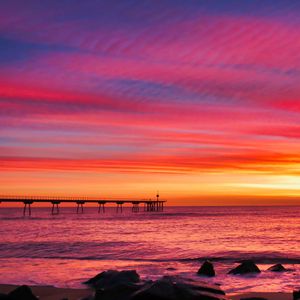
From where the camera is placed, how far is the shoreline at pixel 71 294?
53.1 ft

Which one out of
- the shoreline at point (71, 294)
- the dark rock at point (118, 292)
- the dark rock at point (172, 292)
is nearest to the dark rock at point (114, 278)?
the shoreline at point (71, 294)

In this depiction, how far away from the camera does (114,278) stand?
17.4 metres

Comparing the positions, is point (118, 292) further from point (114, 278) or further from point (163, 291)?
point (114, 278)

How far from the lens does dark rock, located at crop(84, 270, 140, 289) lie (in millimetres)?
16797

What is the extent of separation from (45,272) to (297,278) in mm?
12676

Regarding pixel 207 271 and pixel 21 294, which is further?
pixel 207 271

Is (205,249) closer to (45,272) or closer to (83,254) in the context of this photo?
(83,254)

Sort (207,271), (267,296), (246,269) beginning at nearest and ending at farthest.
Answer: (267,296), (207,271), (246,269)

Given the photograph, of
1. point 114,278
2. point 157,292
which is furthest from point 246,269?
point 157,292

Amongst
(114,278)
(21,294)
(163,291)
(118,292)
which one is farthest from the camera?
(114,278)

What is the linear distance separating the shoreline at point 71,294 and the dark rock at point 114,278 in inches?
18.7

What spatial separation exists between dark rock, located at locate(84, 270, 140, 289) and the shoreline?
1.56ft

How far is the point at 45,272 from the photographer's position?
897 inches

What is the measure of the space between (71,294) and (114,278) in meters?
1.77
